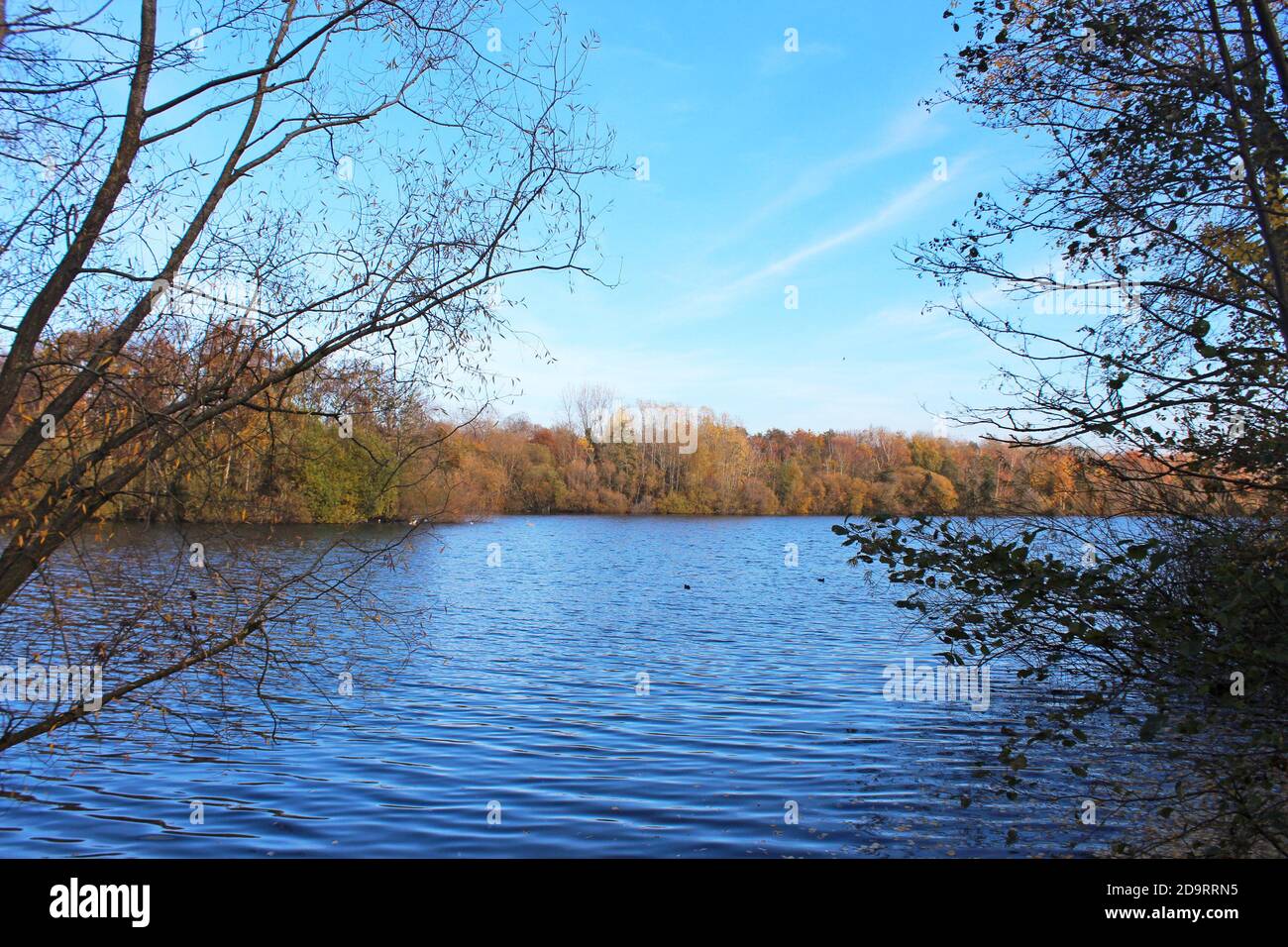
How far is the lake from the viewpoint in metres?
7.72

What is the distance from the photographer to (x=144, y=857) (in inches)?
287

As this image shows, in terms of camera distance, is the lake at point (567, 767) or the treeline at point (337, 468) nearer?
the treeline at point (337, 468)

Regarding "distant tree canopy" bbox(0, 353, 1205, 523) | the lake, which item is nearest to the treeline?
"distant tree canopy" bbox(0, 353, 1205, 523)

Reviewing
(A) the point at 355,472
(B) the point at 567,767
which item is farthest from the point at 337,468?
(B) the point at 567,767

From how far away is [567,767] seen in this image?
32.7 feet

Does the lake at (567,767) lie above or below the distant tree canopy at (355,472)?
below

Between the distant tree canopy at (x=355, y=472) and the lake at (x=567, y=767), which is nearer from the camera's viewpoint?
the distant tree canopy at (x=355, y=472)

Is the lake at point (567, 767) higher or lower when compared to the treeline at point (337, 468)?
lower

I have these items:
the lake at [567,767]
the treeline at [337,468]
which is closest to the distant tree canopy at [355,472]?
the treeline at [337,468]

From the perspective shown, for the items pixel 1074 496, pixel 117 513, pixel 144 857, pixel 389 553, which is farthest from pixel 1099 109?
pixel 144 857

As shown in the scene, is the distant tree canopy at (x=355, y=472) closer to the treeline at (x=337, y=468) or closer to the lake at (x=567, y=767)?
the treeline at (x=337, y=468)

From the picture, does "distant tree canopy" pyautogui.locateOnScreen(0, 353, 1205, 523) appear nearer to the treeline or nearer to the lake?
the treeline

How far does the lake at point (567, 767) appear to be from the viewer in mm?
7719
